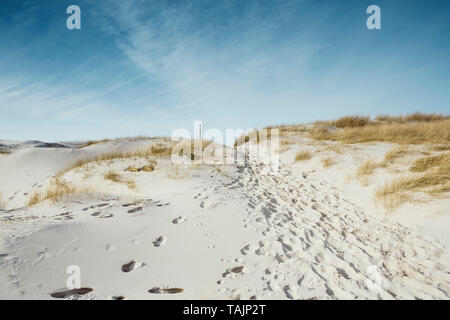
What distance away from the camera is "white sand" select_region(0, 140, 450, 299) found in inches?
98.4

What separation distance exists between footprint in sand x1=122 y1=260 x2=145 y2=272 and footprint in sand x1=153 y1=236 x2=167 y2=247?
1.34ft

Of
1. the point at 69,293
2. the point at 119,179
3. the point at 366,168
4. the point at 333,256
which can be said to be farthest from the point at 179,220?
the point at 366,168

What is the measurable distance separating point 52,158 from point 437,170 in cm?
1227

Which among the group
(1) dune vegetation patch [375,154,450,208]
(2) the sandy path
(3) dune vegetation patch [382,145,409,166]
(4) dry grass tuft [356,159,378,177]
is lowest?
(2) the sandy path

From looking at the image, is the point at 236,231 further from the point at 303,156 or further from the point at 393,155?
the point at 303,156

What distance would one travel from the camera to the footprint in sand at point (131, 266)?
107 inches

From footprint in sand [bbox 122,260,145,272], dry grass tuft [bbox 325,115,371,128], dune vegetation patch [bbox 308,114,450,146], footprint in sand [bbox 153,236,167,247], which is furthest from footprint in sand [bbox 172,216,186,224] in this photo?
dry grass tuft [bbox 325,115,371,128]

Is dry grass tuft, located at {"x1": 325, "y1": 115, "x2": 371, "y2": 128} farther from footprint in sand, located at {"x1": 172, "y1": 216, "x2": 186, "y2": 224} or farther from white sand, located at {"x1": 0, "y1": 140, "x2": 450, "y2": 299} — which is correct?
footprint in sand, located at {"x1": 172, "y1": 216, "x2": 186, "y2": 224}

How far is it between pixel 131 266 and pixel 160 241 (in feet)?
1.91

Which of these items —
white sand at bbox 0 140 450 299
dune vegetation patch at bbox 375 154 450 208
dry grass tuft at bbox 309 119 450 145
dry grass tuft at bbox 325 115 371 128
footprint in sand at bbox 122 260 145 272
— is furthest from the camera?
dry grass tuft at bbox 325 115 371 128

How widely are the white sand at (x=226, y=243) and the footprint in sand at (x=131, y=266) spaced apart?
26 millimetres
